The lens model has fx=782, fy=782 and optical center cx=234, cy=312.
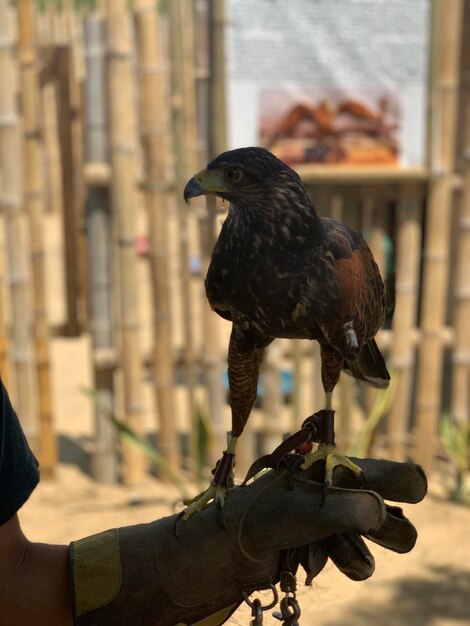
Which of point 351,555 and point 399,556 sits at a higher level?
point 351,555

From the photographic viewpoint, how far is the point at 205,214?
12.2 feet

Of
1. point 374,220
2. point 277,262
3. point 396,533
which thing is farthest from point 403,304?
point 277,262

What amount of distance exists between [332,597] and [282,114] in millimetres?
2993

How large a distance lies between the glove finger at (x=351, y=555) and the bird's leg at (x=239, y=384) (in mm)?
228

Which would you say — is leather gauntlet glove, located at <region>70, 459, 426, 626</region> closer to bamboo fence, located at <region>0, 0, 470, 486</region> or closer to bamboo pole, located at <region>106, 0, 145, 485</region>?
bamboo fence, located at <region>0, 0, 470, 486</region>

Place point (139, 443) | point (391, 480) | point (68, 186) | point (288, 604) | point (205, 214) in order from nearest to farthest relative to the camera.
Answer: point (288, 604) < point (391, 480) < point (205, 214) < point (139, 443) < point (68, 186)

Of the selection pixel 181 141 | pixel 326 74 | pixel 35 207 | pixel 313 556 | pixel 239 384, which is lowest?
pixel 313 556

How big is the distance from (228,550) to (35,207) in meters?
3.43

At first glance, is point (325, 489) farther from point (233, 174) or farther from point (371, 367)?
point (233, 174)

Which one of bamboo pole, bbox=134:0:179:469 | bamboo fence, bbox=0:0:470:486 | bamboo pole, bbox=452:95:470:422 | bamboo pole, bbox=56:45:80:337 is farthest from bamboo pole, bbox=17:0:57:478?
bamboo pole, bbox=452:95:470:422

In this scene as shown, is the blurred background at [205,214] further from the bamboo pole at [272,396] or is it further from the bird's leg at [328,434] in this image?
the bird's leg at [328,434]

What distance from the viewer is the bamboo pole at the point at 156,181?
170 inches

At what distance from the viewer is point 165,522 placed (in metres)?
1.59

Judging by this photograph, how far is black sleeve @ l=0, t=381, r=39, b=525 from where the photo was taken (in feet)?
5.01
